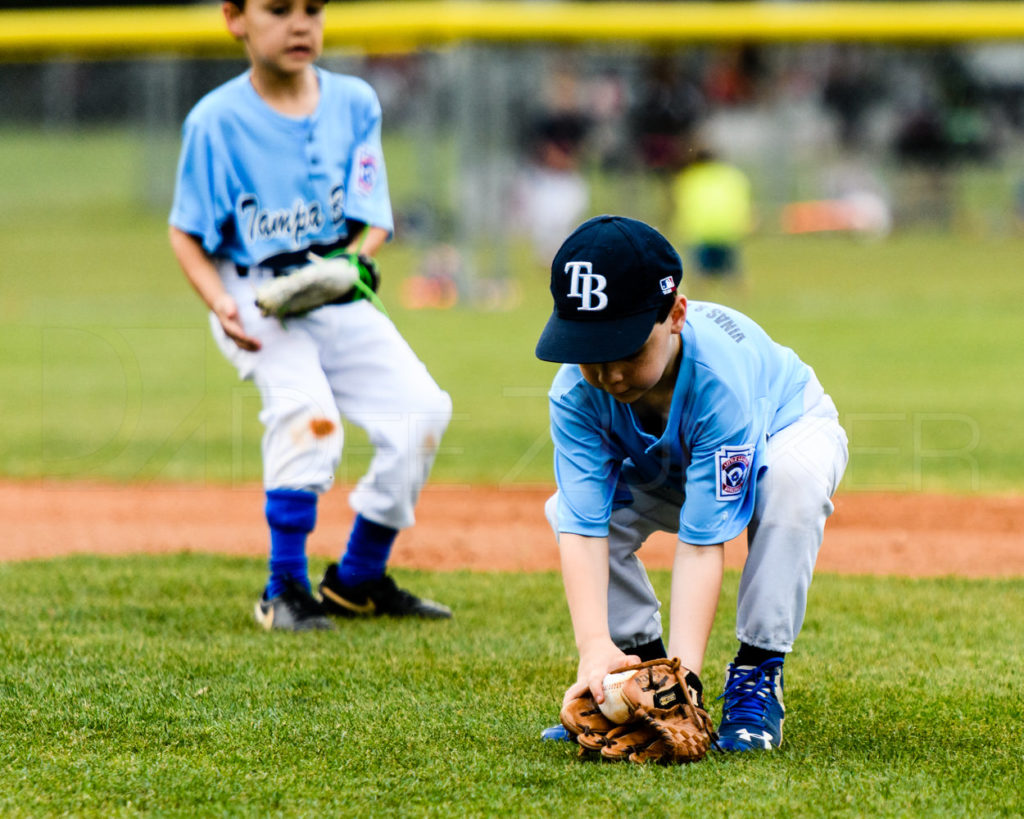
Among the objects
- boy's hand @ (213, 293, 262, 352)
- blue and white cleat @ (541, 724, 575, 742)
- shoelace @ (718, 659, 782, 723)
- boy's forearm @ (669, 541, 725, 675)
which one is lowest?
blue and white cleat @ (541, 724, 575, 742)

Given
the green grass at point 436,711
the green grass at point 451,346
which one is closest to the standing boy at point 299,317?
the green grass at point 436,711

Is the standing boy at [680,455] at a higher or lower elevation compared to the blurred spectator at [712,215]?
higher

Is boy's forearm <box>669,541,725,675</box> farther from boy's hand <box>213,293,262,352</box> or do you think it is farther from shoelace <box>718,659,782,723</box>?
boy's hand <box>213,293,262,352</box>

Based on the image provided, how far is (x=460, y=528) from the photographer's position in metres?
5.91

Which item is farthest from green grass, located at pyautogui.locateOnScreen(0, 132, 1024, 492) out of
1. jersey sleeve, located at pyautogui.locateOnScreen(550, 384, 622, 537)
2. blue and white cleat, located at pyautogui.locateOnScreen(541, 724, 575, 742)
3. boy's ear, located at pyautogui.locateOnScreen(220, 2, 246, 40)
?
jersey sleeve, located at pyautogui.locateOnScreen(550, 384, 622, 537)

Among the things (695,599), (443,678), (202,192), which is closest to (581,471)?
(695,599)

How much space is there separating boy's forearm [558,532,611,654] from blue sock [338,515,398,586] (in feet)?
4.92

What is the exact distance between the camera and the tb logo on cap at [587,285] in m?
2.58

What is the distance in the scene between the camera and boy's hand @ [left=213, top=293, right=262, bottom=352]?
3951mm

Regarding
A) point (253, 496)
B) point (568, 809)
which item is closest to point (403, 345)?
point (568, 809)

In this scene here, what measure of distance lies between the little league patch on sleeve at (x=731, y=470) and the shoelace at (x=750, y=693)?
0.41m

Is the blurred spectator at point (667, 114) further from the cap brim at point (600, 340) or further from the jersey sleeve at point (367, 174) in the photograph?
the cap brim at point (600, 340)

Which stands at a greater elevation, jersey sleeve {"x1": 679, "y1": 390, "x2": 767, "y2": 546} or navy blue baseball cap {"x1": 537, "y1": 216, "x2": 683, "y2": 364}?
navy blue baseball cap {"x1": 537, "y1": 216, "x2": 683, "y2": 364}

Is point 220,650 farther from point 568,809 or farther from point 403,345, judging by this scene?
point 568,809
